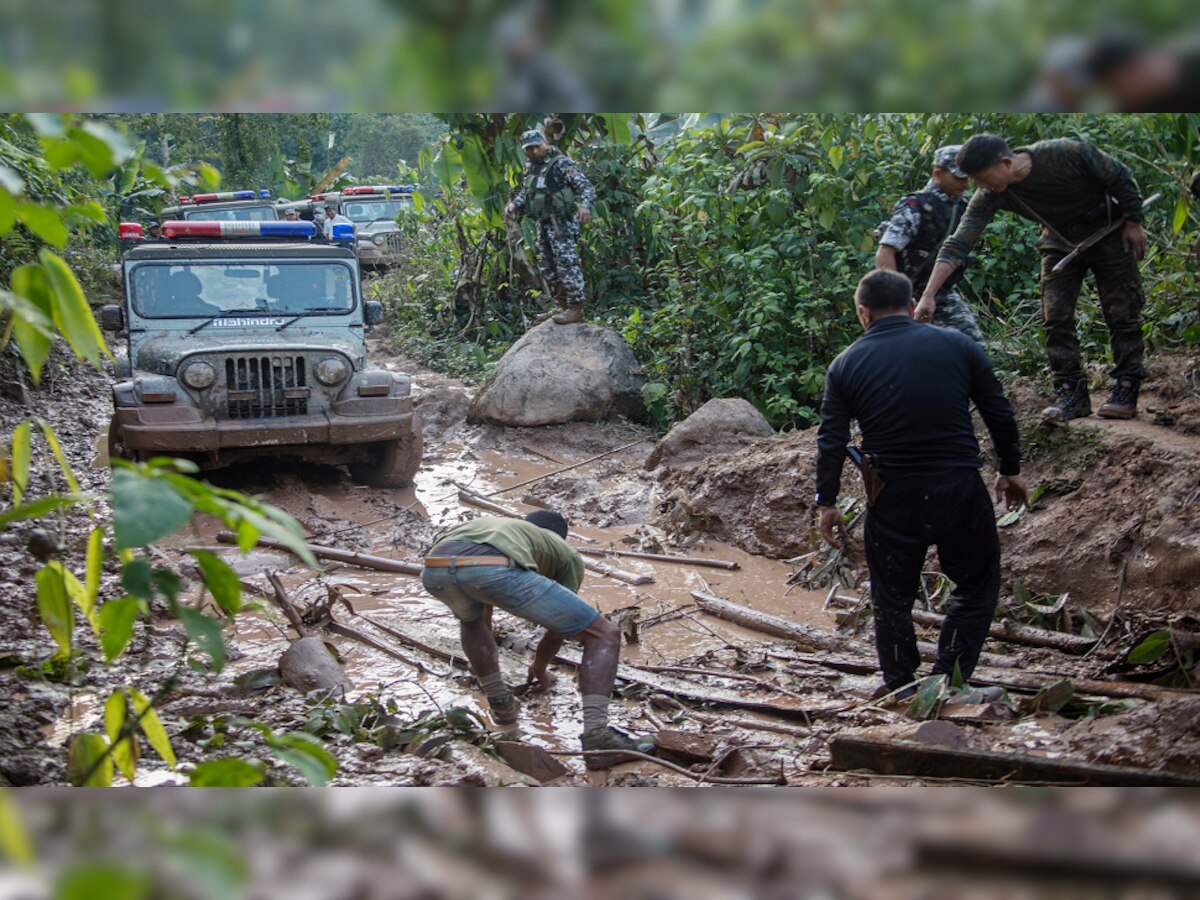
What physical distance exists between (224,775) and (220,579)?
271mm

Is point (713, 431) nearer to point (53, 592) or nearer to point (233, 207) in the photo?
point (53, 592)

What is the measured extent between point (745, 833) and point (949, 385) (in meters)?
2.24

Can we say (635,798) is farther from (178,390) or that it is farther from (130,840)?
(178,390)

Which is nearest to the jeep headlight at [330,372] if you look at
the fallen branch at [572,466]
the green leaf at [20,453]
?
the fallen branch at [572,466]

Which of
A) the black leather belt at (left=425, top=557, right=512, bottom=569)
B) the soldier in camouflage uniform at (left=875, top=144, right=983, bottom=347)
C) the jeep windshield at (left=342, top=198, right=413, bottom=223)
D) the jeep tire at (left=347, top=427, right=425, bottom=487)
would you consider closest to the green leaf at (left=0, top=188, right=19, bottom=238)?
the black leather belt at (left=425, top=557, right=512, bottom=569)

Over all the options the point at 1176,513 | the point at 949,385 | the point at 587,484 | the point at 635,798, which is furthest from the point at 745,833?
the point at 587,484

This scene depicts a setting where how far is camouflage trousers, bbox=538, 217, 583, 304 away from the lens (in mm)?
6234

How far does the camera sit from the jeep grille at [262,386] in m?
6.32

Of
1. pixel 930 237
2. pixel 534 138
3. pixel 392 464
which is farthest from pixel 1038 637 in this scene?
pixel 392 464

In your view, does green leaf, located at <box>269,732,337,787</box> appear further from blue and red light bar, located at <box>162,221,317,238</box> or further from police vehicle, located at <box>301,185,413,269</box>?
police vehicle, located at <box>301,185,413,269</box>

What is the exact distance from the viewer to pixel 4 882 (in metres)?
1.07

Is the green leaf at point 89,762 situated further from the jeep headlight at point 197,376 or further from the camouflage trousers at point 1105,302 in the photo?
the jeep headlight at point 197,376

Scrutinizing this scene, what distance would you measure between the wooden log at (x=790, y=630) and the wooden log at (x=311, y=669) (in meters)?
1.61

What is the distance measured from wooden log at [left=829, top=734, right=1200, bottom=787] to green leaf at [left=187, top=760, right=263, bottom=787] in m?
1.67
